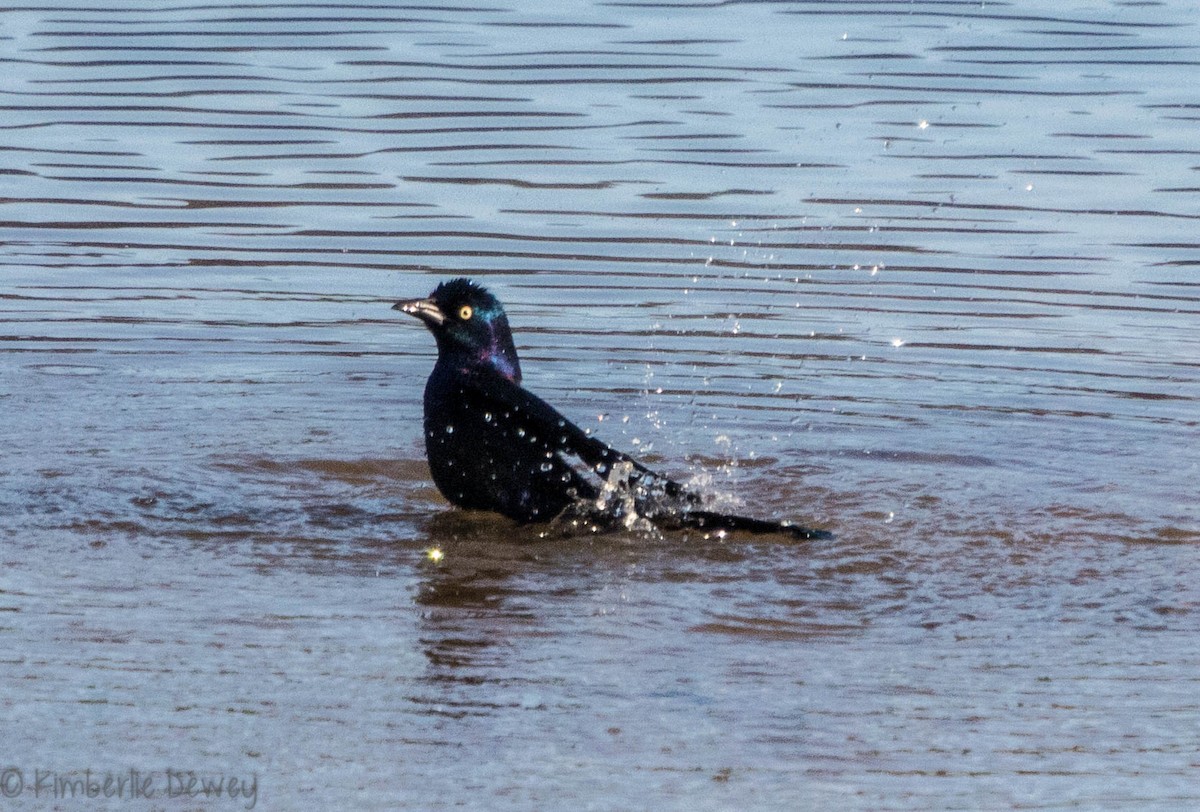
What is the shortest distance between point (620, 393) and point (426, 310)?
5.68ft

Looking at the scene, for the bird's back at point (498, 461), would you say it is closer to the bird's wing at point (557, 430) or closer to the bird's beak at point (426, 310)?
the bird's wing at point (557, 430)

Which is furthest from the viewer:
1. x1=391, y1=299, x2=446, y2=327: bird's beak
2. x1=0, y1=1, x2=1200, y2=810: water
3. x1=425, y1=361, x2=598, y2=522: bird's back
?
x1=391, y1=299, x2=446, y2=327: bird's beak

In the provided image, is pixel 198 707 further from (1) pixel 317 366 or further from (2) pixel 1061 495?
(1) pixel 317 366

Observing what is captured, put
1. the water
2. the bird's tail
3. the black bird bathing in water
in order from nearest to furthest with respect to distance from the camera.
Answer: the water → the bird's tail → the black bird bathing in water

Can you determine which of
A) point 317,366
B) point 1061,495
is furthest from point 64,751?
point 317,366

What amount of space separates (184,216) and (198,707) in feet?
22.3

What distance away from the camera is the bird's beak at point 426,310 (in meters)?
7.76

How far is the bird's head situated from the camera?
25.5 feet

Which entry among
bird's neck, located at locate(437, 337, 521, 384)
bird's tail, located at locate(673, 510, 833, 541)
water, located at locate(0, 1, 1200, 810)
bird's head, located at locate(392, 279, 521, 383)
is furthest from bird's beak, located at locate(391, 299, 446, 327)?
bird's tail, located at locate(673, 510, 833, 541)

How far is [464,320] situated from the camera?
7805 millimetres
